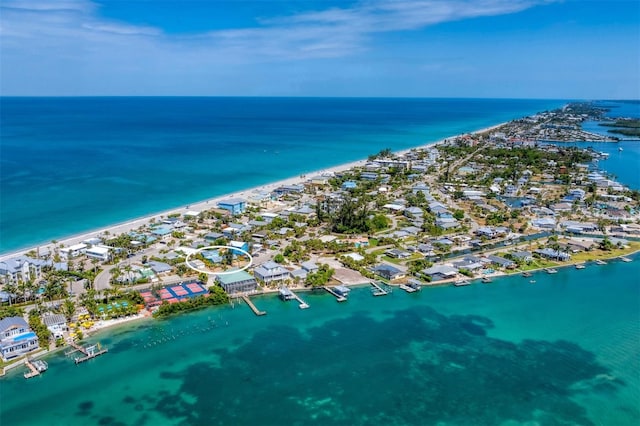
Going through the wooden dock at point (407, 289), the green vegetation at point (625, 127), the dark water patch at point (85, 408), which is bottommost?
the dark water patch at point (85, 408)

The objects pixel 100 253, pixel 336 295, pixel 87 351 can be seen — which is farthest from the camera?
pixel 100 253

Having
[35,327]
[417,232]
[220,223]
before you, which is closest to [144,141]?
[220,223]

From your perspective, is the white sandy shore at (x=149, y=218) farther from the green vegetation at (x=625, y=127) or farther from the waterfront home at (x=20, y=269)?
the green vegetation at (x=625, y=127)

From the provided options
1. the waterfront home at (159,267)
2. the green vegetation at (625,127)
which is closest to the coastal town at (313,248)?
the waterfront home at (159,267)

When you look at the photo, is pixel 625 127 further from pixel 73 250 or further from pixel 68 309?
pixel 68 309

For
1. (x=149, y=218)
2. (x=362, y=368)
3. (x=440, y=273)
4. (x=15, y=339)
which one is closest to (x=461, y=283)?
(x=440, y=273)
